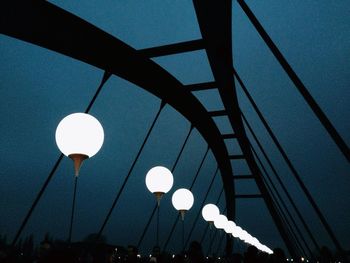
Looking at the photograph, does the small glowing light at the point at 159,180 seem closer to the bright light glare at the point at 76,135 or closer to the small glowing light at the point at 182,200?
the small glowing light at the point at 182,200

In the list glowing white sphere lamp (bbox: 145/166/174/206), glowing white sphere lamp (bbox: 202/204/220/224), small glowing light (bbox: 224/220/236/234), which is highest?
small glowing light (bbox: 224/220/236/234)

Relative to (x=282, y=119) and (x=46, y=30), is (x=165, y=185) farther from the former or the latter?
(x=282, y=119)

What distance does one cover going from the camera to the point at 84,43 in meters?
5.85

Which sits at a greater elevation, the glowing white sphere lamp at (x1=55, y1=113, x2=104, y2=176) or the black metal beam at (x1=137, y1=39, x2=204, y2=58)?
the black metal beam at (x1=137, y1=39, x2=204, y2=58)

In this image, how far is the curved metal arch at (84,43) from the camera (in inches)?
192

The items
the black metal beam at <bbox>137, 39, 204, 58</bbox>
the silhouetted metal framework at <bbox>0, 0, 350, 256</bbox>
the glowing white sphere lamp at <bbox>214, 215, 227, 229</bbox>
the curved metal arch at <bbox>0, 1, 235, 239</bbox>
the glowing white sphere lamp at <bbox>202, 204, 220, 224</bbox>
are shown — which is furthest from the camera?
the glowing white sphere lamp at <bbox>214, 215, 227, 229</bbox>

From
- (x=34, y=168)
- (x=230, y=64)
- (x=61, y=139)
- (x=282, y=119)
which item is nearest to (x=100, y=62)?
(x=230, y=64)

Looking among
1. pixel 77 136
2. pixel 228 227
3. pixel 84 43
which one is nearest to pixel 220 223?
Answer: pixel 228 227

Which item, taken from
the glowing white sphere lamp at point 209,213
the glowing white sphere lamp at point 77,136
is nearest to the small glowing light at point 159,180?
the glowing white sphere lamp at point 77,136

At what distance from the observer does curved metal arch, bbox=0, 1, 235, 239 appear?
16.0 feet

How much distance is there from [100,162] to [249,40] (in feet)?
170

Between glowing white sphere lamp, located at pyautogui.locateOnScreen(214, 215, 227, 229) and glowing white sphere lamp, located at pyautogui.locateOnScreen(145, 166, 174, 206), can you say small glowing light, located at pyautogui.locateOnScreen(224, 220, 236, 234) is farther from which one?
glowing white sphere lamp, located at pyautogui.locateOnScreen(145, 166, 174, 206)

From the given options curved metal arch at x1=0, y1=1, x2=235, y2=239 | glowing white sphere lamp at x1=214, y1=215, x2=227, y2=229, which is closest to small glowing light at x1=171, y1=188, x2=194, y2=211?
curved metal arch at x1=0, y1=1, x2=235, y2=239

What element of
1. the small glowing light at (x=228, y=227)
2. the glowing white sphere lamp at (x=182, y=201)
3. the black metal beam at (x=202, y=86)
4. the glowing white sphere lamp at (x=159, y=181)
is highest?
the black metal beam at (x=202, y=86)
